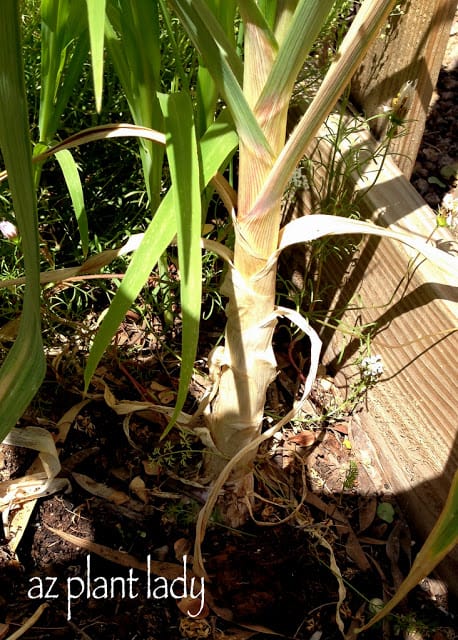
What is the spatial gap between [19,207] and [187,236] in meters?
0.19

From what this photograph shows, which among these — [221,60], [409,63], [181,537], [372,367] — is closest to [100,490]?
[181,537]

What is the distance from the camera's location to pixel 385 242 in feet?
3.67

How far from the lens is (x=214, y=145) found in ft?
2.58

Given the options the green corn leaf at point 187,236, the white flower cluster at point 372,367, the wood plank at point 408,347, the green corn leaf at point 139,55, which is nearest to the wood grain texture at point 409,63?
the wood plank at point 408,347

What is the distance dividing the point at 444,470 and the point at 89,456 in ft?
1.96

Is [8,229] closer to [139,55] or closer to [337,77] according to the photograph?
[139,55]

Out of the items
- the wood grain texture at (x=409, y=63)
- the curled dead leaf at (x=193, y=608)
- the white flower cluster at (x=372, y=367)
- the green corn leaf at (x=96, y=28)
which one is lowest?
the curled dead leaf at (x=193, y=608)

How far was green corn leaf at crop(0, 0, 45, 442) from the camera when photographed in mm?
495

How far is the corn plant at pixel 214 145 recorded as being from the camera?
552 millimetres

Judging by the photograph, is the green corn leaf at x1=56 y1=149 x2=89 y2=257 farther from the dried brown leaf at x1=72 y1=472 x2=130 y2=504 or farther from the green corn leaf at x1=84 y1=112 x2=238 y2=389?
the dried brown leaf at x1=72 y1=472 x2=130 y2=504

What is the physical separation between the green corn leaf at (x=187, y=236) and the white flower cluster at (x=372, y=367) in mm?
549

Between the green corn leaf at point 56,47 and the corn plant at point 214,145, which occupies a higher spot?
the green corn leaf at point 56,47

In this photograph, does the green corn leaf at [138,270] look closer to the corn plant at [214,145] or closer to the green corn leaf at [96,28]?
the corn plant at [214,145]

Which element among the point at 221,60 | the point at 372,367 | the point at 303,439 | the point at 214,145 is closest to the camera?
the point at 221,60
